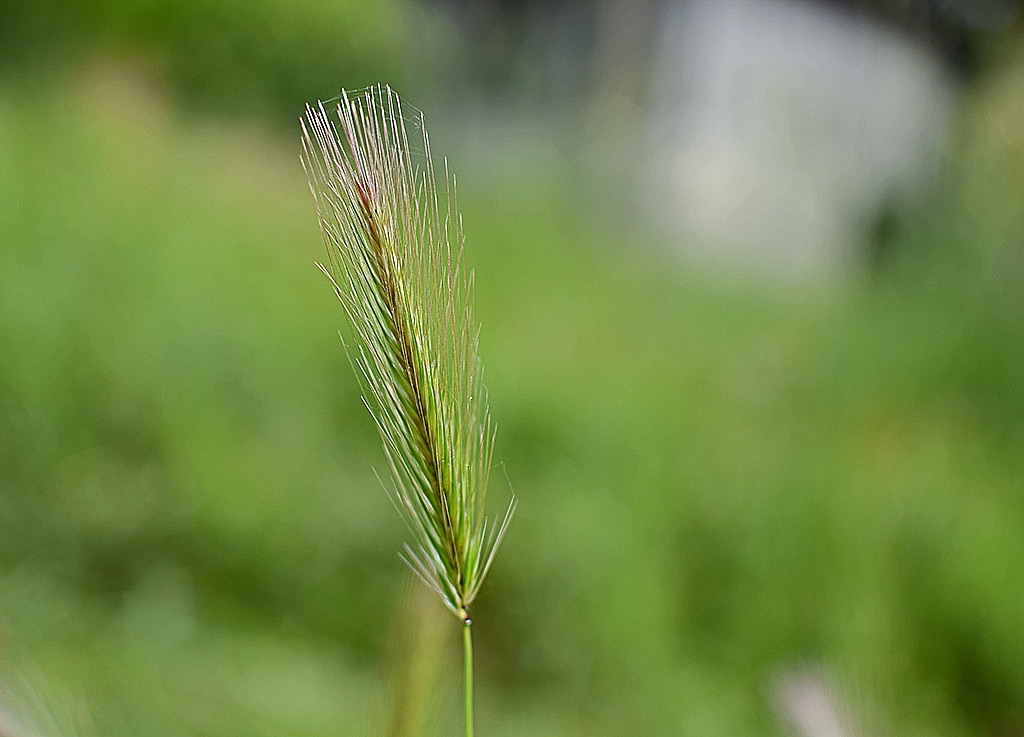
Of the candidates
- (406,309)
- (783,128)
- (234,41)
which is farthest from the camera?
(234,41)

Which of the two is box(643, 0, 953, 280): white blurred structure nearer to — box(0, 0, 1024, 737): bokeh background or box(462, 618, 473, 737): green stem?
box(0, 0, 1024, 737): bokeh background

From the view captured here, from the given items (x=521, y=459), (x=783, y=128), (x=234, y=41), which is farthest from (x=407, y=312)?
(x=234, y=41)

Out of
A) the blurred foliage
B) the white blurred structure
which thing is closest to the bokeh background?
the blurred foliage

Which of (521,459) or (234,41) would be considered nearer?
(521,459)

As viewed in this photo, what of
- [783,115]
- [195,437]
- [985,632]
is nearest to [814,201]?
[783,115]

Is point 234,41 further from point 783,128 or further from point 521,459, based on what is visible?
point 521,459

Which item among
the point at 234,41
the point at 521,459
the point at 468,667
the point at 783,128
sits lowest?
the point at 521,459

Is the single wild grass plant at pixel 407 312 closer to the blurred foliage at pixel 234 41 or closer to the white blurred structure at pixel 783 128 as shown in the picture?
the blurred foliage at pixel 234 41
